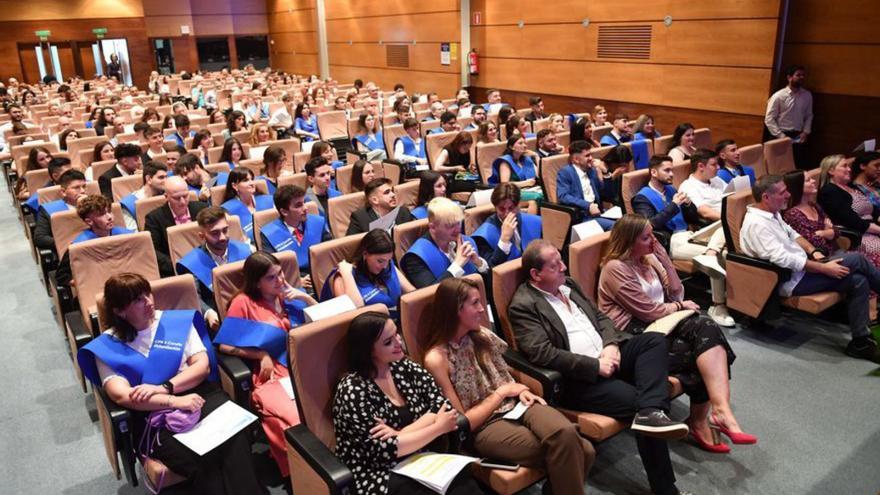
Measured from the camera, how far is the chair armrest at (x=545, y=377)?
2.66 metres

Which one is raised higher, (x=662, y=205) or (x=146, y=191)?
(x=146, y=191)

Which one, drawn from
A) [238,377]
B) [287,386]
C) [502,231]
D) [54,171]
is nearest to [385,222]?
[502,231]

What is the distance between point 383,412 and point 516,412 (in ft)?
1.85

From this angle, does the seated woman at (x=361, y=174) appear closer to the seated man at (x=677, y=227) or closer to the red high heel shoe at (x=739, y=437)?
the seated man at (x=677, y=227)

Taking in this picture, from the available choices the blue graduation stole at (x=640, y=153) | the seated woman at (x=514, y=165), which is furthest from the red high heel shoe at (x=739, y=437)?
the blue graduation stole at (x=640, y=153)

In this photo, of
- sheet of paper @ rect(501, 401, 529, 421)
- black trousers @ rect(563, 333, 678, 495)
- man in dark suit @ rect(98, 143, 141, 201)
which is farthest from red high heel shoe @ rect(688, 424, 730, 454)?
man in dark suit @ rect(98, 143, 141, 201)

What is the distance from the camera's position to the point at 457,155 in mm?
6582

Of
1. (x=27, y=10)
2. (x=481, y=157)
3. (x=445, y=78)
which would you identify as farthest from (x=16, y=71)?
(x=481, y=157)

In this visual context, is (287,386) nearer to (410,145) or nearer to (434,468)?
(434,468)

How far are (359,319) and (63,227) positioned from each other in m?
2.73

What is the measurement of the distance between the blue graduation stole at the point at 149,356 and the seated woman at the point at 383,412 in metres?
0.78

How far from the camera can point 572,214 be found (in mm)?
5215

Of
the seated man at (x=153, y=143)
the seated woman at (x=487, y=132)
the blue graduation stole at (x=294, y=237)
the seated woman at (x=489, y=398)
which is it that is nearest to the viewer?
the seated woman at (x=489, y=398)

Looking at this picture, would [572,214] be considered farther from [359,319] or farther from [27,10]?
[27,10]
